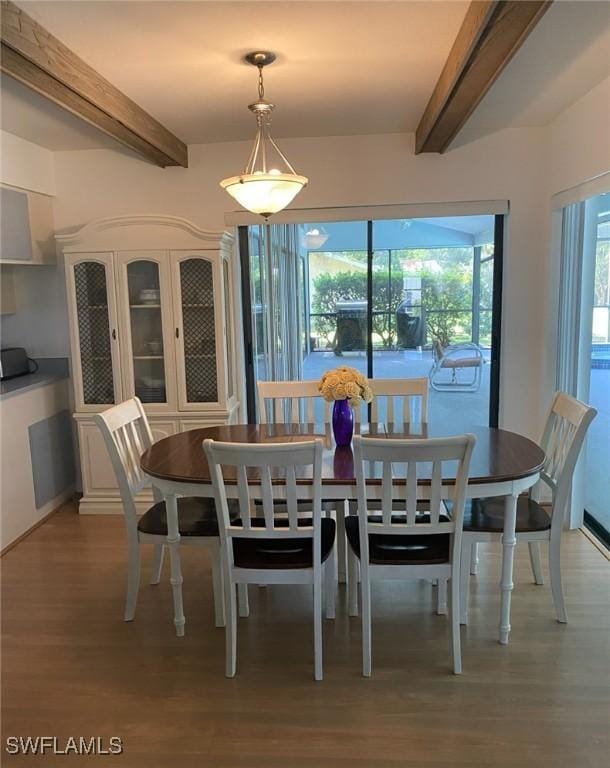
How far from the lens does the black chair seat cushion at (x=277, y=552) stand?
2.35 m

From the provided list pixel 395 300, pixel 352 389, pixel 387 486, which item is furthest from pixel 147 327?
pixel 387 486

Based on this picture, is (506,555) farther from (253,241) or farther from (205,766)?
(253,241)

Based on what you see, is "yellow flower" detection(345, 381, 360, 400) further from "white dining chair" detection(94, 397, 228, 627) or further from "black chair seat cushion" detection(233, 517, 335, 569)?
"white dining chair" detection(94, 397, 228, 627)

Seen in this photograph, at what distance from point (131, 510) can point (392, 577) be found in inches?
47.1

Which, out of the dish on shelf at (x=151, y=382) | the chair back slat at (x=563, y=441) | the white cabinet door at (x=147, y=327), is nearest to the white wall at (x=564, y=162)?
the chair back slat at (x=563, y=441)

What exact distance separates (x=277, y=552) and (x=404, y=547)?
52 cm

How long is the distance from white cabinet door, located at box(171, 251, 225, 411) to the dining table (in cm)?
105

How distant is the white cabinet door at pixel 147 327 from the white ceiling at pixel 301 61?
2.67 feet

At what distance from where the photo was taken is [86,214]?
4.20 meters

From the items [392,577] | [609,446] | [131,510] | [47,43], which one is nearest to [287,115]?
[47,43]

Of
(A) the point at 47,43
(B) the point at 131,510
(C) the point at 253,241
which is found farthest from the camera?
(C) the point at 253,241

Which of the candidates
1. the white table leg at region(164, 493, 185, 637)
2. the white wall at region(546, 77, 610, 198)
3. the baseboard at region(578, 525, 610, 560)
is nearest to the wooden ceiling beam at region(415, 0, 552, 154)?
the white wall at region(546, 77, 610, 198)

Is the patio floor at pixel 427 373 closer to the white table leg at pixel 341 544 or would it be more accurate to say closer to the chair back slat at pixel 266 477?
the white table leg at pixel 341 544

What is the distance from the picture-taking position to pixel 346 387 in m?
2.73
